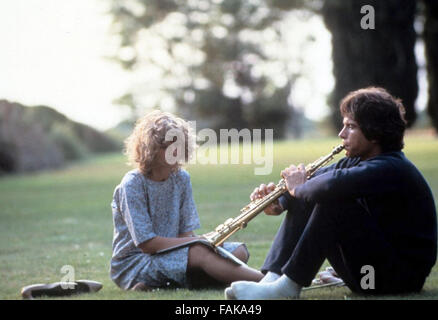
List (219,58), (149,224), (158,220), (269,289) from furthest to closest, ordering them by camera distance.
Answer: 1. (219,58)
2. (158,220)
3. (149,224)
4. (269,289)

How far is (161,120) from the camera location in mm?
4777

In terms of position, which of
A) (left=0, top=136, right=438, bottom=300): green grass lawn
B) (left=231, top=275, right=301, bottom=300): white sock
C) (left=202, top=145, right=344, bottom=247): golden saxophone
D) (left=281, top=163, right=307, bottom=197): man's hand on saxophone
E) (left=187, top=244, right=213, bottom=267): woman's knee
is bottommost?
(left=0, top=136, right=438, bottom=300): green grass lawn

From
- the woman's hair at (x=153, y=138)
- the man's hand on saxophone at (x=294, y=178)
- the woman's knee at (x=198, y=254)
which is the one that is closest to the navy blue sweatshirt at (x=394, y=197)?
the man's hand on saxophone at (x=294, y=178)

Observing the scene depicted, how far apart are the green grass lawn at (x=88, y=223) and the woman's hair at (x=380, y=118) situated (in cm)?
93

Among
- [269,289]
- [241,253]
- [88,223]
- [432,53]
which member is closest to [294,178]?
[269,289]

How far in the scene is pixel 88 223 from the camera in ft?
31.0

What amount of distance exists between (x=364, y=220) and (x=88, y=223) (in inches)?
237

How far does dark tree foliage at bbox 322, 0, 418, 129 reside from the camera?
Result: 22.2 m

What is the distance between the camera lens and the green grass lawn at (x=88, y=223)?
203 inches

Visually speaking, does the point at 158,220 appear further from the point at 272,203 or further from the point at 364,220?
the point at 364,220

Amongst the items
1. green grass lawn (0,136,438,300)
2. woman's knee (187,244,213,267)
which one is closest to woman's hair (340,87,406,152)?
green grass lawn (0,136,438,300)

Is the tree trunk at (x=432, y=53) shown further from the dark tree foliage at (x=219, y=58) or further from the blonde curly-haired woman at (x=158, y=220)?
the blonde curly-haired woman at (x=158, y=220)

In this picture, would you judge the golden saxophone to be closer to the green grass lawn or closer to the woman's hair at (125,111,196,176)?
the green grass lawn

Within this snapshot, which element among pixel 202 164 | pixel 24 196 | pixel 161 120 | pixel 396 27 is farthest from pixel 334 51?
pixel 161 120
